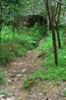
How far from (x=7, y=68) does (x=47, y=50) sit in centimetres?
300

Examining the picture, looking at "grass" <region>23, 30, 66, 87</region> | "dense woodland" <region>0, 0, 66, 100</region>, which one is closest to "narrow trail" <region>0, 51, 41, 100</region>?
"dense woodland" <region>0, 0, 66, 100</region>

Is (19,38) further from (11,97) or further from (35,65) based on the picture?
(11,97)

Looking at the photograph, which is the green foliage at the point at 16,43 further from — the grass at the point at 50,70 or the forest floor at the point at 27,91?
the forest floor at the point at 27,91

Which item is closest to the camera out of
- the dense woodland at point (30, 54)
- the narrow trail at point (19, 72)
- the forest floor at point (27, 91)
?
the forest floor at point (27, 91)

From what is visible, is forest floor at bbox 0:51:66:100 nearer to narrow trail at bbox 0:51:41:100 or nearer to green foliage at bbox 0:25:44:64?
narrow trail at bbox 0:51:41:100

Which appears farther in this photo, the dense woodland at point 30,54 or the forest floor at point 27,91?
the dense woodland at point 30,54

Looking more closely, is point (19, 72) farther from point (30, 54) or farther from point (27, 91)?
point (30, 54)

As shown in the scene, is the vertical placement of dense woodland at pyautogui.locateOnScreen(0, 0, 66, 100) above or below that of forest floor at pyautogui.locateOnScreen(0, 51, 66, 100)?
above

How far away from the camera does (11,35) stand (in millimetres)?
18016

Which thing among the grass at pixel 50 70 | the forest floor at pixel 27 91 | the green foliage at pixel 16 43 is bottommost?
the forest floor at pixel 27 91

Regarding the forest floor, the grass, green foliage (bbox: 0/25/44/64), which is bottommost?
the forest floor

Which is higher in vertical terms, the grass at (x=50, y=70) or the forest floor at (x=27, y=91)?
the grass at (x=50, y=70)

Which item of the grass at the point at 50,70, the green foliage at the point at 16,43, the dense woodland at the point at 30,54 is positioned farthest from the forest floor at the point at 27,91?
the green foliage at the point at 16,43

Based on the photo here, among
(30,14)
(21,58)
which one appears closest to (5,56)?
(21,58)
